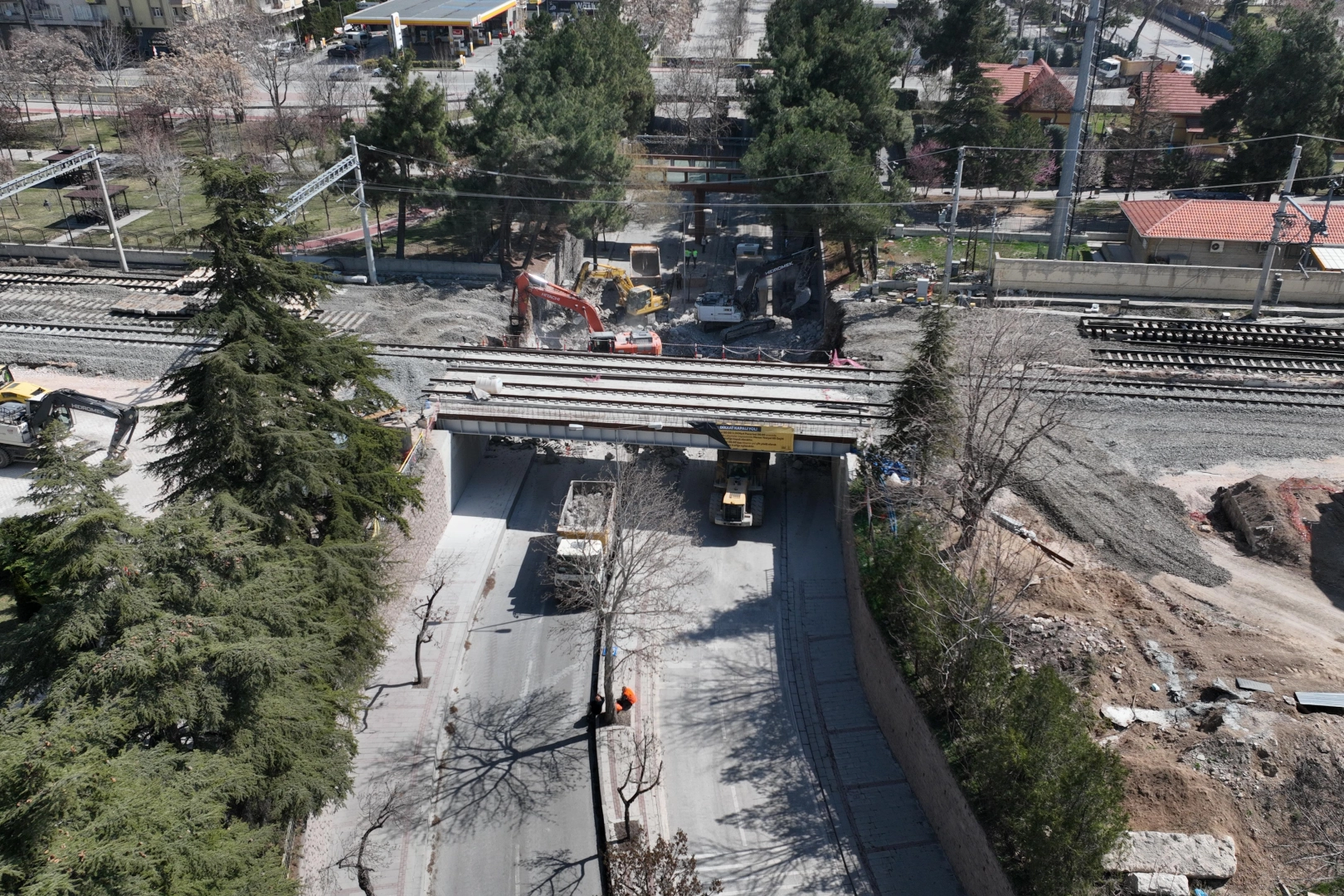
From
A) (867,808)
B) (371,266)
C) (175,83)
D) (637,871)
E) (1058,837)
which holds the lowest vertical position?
(867,808)

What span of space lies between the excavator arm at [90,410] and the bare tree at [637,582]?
17225mm

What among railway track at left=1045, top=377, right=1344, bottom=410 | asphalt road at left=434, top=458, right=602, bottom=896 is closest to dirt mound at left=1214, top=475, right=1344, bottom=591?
railway track at left=1045, top=377, right=1344, bottom=410

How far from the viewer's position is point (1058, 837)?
18891mm

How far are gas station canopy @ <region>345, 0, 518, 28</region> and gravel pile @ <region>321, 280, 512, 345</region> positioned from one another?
4586 cm

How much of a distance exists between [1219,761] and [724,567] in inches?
623

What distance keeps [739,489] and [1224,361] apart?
22.0 m

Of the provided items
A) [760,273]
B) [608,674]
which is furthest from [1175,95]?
[608,674]

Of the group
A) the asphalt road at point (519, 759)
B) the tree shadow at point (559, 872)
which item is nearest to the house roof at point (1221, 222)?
the asphalt road at point (519, 759)

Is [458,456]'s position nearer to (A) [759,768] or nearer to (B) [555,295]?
(B) [555,295]

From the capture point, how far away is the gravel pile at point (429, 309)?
4462cm

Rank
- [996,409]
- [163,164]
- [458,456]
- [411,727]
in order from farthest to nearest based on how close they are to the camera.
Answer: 1. [163,164]
2. [458,456]
3. [996,409]
4. [411,727]

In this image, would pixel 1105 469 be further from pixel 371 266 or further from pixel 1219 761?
pixel 371 266

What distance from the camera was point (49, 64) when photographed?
2837 inches

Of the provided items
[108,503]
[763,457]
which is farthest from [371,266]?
[108,503]
